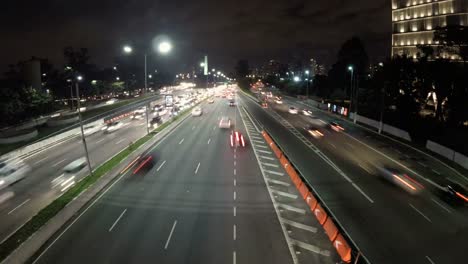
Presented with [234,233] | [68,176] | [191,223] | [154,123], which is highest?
[154,123]

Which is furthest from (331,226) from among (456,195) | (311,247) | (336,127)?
(336,127)

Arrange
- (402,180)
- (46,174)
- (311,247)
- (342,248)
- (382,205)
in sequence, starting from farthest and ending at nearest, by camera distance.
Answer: (46,174), (402,180), (382,205), (311,247), (342,248)

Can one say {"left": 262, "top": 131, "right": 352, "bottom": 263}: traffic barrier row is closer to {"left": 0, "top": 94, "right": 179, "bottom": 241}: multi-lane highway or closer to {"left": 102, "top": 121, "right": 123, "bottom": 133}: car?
{"left": 0, "top": 94, "right": 179, "bottom": 241}: multi-lane highway

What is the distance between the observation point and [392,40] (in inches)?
4294

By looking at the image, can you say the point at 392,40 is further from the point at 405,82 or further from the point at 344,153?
the point at 344,153

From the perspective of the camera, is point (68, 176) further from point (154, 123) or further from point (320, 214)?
point (154, 123)

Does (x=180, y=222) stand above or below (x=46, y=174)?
below

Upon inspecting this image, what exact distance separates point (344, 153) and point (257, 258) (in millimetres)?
27156

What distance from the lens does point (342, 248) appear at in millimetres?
19156

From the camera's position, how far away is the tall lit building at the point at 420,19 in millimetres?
87006

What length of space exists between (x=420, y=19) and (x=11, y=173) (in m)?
100

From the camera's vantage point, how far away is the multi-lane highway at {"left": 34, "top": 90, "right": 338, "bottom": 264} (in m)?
19.4

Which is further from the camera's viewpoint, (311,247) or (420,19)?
(420,19)

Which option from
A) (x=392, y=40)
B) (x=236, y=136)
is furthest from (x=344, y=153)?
(x=392, y=40)
